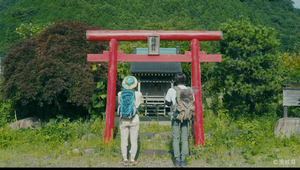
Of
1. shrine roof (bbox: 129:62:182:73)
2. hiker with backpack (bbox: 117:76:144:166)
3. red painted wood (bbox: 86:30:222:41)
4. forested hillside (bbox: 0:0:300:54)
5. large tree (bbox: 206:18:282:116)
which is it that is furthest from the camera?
forested hillside (bbox: 0:0:300:54)

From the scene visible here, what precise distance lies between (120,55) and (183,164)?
137 inches

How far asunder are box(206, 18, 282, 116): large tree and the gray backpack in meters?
5.87

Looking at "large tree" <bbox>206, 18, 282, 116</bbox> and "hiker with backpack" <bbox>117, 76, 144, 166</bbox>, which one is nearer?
"hiker with backpack" <bbox>117, 76, 144, 166</bbox>

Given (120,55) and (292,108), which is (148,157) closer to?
(120,55)

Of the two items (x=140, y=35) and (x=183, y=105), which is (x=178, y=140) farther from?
(x=140, y=35)

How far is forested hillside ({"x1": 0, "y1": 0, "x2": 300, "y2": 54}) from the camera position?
44.5 meters

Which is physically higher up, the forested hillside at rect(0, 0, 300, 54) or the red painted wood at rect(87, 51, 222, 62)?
the forested hillside at rect(0, 0, 300, 54)

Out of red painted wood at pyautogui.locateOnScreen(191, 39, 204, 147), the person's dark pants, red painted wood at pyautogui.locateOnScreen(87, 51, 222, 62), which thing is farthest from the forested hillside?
the person's dark pants

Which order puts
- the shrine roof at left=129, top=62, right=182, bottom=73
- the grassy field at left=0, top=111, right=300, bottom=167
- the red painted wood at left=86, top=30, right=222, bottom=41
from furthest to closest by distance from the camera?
the shrine roof at left=129, top=62, right=182, bottom=73 < the red painted wood at left=86, top=30, right=222, bottom=41 < the grassy field at left=0, top=111, right=300, bottom=167

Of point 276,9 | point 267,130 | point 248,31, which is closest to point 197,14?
point 276,9

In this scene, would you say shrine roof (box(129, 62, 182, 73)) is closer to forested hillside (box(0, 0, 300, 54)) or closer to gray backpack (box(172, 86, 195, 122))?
gray backpack (box(172, 86, 195, 122))

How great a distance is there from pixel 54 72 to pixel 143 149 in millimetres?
4583

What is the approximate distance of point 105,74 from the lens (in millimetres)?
10117

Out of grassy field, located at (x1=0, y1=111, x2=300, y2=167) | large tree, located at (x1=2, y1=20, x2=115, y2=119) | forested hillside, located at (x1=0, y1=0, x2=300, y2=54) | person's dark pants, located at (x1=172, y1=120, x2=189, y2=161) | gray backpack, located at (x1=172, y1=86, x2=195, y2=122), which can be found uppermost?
forested hillside, located at (x1=0, y1=0, x2=300, y2=54)
